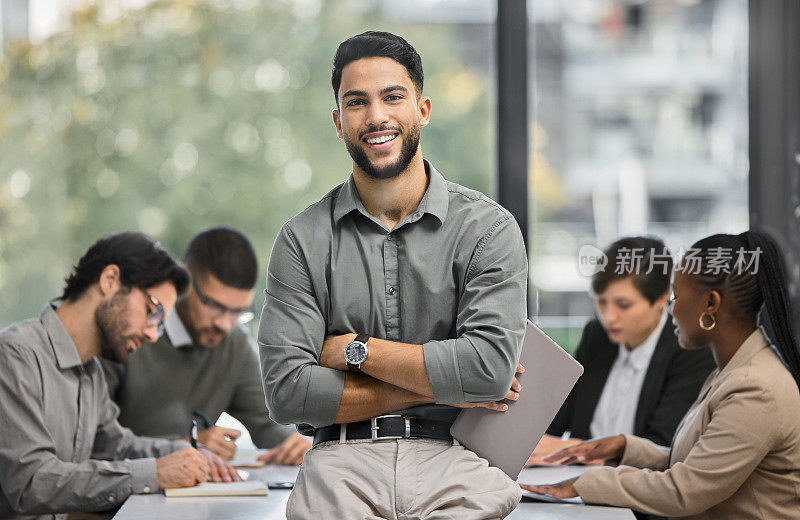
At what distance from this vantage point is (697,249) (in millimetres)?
2760

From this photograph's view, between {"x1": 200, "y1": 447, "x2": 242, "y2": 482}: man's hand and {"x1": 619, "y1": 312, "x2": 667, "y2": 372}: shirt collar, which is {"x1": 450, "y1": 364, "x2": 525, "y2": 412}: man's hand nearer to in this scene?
{"x1": 200, "y1": 447, "x2": 242, "y2": 482}: man's hand

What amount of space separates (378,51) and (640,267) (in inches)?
75.5

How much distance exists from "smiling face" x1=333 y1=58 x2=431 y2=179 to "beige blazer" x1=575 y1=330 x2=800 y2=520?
110 centimetres

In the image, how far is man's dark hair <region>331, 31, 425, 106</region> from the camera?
2.04m

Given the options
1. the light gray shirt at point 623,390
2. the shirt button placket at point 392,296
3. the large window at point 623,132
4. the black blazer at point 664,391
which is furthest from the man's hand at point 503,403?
the large window at point 623,132

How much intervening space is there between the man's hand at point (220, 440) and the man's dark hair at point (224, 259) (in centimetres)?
57

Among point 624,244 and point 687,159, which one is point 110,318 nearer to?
point 624,244

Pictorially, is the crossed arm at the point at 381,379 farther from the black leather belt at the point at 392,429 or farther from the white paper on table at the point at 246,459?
the white paper on table at the point at 246,459

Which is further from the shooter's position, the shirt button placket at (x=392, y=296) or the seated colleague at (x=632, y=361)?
the seated colleague at (x=632, y=361)

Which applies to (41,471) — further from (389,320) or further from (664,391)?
(664,391)

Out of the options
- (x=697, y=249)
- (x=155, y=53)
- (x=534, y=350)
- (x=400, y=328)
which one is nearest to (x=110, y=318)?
(x=400, y=328)

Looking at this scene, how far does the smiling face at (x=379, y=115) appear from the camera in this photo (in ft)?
6.66

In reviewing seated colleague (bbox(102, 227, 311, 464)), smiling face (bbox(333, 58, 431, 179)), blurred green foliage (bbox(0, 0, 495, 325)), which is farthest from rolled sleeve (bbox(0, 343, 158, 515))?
blurred green foliage (bbox(0, 0, 495, 325))

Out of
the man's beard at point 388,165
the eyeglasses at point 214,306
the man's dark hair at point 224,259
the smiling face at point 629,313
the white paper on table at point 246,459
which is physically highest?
the man's beard at point 388,165
